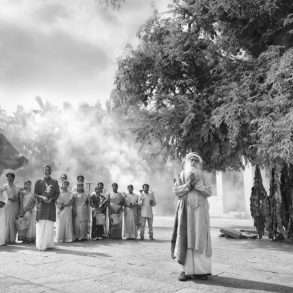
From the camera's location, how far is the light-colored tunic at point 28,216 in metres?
10.0

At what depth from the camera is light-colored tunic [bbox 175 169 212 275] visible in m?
5.29

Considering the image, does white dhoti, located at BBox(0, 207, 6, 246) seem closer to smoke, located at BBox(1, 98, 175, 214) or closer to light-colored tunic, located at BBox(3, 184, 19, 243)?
light-colored tunic, located at BBox(3, 184, 19, 243)

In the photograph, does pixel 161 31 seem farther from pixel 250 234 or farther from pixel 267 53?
pixel 250 234

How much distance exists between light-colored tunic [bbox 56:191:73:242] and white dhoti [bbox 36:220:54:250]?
1713 mm

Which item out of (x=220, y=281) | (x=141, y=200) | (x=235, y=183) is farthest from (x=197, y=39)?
(x=235, y=183)

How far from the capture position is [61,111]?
127 feet

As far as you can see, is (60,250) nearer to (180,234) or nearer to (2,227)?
(2,227)

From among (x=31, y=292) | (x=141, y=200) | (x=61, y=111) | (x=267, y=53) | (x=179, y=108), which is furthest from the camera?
(x=61, y=111)

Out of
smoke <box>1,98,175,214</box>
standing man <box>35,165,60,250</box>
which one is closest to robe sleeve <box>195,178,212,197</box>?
standing man <box>35,165,60,250</box>

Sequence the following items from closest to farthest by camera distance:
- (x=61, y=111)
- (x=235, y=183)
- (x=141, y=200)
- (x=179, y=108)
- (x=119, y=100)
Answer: (x=179, y=108) < (x=141, y=200) < (x=119, y=100) < (x=235, y=183) < (x=61, y=111)

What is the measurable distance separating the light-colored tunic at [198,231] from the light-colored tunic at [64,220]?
5800 millimetres

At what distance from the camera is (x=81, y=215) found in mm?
10859

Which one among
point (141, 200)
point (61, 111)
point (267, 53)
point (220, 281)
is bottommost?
point (220, 281)

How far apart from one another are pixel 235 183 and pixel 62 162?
1653 centimetres
